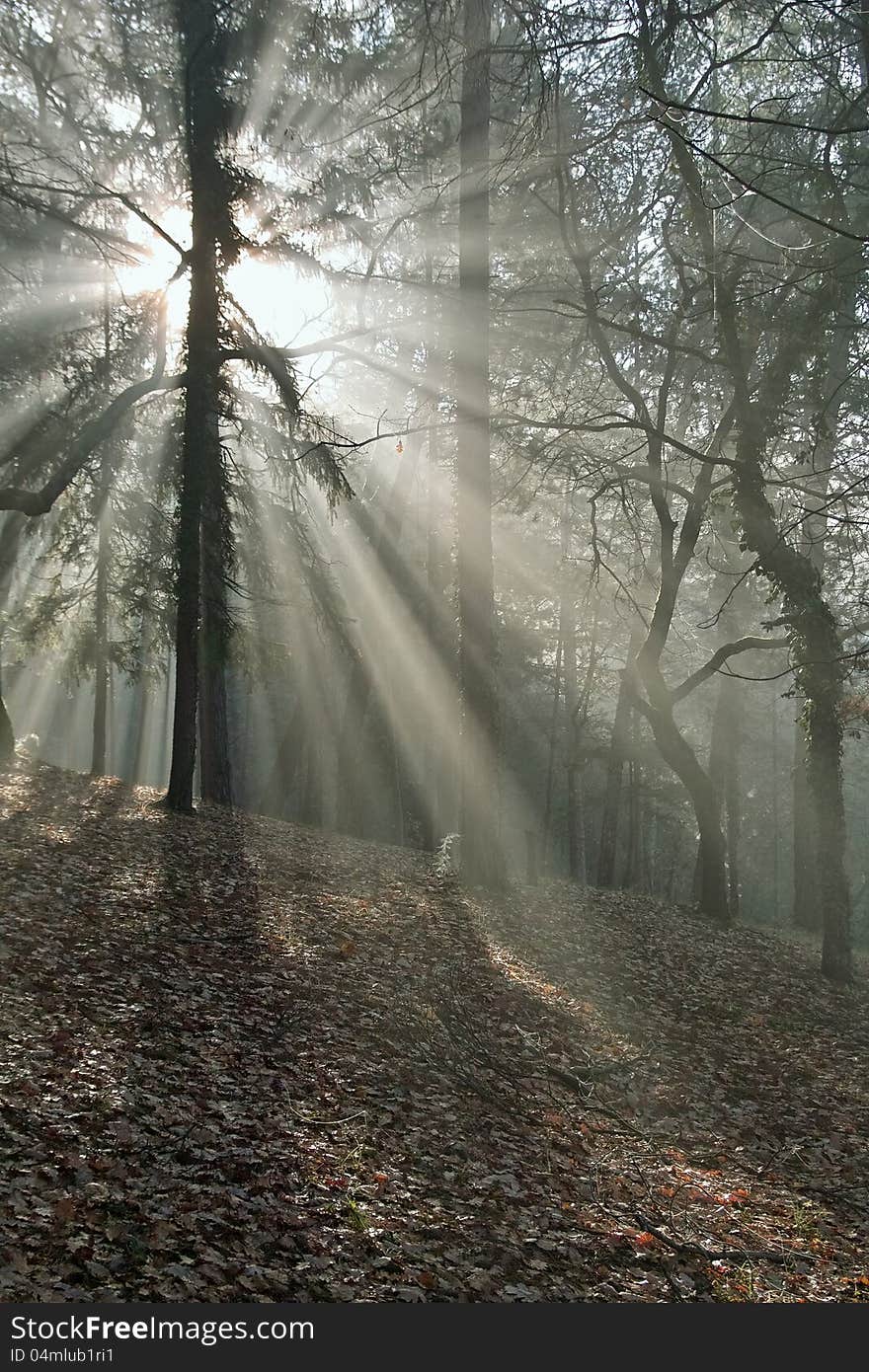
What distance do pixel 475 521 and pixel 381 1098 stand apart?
25.9 ft

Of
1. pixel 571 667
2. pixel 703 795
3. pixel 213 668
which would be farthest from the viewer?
pixel 571 667

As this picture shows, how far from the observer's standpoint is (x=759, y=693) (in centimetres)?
3172

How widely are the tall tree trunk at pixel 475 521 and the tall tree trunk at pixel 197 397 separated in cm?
337

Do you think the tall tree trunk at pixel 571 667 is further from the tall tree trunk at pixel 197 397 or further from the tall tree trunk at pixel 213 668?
the tall tree trunk at pixel 197 397

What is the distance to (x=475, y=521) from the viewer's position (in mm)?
12375

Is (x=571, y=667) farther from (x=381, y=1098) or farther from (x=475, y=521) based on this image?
(x=381, y=1098)

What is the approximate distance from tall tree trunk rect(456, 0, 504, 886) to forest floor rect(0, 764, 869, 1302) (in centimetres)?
151

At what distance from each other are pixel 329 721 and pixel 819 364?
1578 centimetres

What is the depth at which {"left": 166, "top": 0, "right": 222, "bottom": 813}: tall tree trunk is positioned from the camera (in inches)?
478

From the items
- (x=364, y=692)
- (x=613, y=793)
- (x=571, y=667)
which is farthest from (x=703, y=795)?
(x=571, y=667)

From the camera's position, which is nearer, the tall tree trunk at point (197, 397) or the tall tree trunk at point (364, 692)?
the tall tree trunk at point (197, 397)

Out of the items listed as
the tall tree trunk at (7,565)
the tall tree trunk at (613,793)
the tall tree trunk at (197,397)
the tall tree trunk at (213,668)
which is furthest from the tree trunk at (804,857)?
the tall tree trunk at (7,565)

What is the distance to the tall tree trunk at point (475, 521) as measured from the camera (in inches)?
487

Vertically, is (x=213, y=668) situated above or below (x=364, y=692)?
below
